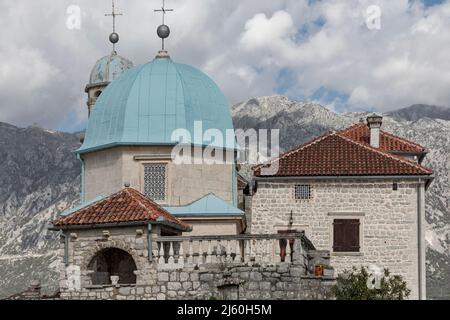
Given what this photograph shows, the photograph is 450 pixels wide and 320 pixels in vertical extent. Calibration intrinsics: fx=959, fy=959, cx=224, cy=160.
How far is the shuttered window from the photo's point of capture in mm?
38562

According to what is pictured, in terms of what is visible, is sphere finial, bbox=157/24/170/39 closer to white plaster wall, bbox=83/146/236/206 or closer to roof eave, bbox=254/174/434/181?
white plaster wall, bbox=83/146/236/206

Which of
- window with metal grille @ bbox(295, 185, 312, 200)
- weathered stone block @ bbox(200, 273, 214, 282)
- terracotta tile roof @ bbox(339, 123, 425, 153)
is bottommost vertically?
weathered stone block @ bbox(200, 273, 214, 282)

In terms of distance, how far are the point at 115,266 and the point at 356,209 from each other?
40.9ft

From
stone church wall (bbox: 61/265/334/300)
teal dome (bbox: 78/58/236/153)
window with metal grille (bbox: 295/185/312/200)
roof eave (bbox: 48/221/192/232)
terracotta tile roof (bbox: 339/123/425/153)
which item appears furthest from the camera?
terracotta tile roof (bbox: 339/123/425/153)

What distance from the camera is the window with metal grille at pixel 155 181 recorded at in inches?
1383

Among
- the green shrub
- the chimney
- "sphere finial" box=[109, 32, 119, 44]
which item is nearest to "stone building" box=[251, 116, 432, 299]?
the chimney

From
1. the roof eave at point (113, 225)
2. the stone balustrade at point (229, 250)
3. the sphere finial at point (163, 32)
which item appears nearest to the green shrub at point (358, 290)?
the stone balustrade at point (229, 250)

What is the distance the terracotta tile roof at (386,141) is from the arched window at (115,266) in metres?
16.9

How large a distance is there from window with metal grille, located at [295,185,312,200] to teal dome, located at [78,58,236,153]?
160 inches

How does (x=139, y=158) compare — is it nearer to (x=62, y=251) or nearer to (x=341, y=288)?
(x=62, y=251)

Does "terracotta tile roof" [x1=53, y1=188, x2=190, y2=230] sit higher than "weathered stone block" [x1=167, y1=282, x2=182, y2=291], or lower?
higher

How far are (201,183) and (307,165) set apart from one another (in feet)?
19.4

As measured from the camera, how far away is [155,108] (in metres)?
35.2

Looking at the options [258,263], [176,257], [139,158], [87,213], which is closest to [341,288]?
[258,263]
